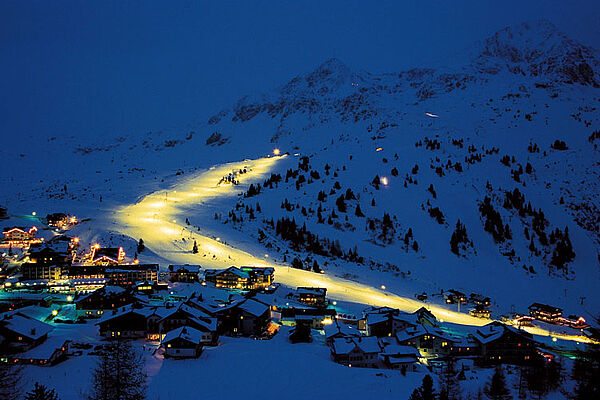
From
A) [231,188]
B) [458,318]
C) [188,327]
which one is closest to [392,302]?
[458,318]

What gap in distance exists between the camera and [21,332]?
31.6 m

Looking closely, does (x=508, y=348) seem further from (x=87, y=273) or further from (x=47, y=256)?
(x=47, y=256)

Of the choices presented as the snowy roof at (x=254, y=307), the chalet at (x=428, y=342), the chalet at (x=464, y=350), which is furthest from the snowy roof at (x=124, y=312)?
the chalet at (x=464, y=350)

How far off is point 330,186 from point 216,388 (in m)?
97.9

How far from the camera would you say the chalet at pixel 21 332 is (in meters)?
30.9

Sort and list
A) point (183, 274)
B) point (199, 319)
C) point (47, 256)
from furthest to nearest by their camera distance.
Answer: point (183, 274) < point (47, 256) < point (199, 319)

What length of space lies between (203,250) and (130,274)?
2185 cm

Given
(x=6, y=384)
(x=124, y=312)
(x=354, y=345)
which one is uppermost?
(x=6, y=384)

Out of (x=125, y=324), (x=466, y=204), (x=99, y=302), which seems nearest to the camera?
(x=125, y=324)

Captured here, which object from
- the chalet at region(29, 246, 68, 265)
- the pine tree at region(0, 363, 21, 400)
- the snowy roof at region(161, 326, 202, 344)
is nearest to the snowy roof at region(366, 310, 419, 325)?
the snowy roof at region(161, 326, 202, 344)

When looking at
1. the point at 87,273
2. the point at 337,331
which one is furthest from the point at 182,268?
the point at 337,331

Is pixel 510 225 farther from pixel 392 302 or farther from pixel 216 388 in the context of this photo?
pixel 216 388

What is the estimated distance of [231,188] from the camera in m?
134

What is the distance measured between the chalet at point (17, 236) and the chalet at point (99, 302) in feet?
114
